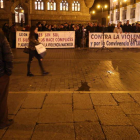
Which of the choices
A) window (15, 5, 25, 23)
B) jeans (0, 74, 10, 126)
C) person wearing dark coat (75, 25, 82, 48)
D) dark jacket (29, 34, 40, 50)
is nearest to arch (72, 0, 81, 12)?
window (15, 5, 25, 23)

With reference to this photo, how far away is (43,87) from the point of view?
704cm

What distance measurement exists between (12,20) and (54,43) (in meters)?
16.1

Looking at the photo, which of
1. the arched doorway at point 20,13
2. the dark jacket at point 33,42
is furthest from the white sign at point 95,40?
the arched doorway at point 20,13

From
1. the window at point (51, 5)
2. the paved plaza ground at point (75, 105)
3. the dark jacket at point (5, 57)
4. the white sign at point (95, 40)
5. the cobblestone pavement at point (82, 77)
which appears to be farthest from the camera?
the window at point (51, 5)

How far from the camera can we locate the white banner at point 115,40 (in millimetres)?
16703

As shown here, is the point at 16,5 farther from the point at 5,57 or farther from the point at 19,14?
the point at 5,57

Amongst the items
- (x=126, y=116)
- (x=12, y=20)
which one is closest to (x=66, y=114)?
(x=126, y=116)

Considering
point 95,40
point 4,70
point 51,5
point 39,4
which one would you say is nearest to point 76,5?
point 51,5

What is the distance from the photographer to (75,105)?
5438mm

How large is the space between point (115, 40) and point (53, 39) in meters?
4.30

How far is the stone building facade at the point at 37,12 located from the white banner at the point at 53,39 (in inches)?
574

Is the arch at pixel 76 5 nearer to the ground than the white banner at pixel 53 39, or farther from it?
farther from it

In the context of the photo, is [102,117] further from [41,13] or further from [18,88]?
[41,13]

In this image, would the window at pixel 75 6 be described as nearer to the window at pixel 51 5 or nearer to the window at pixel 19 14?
the window at pixel 51 5
